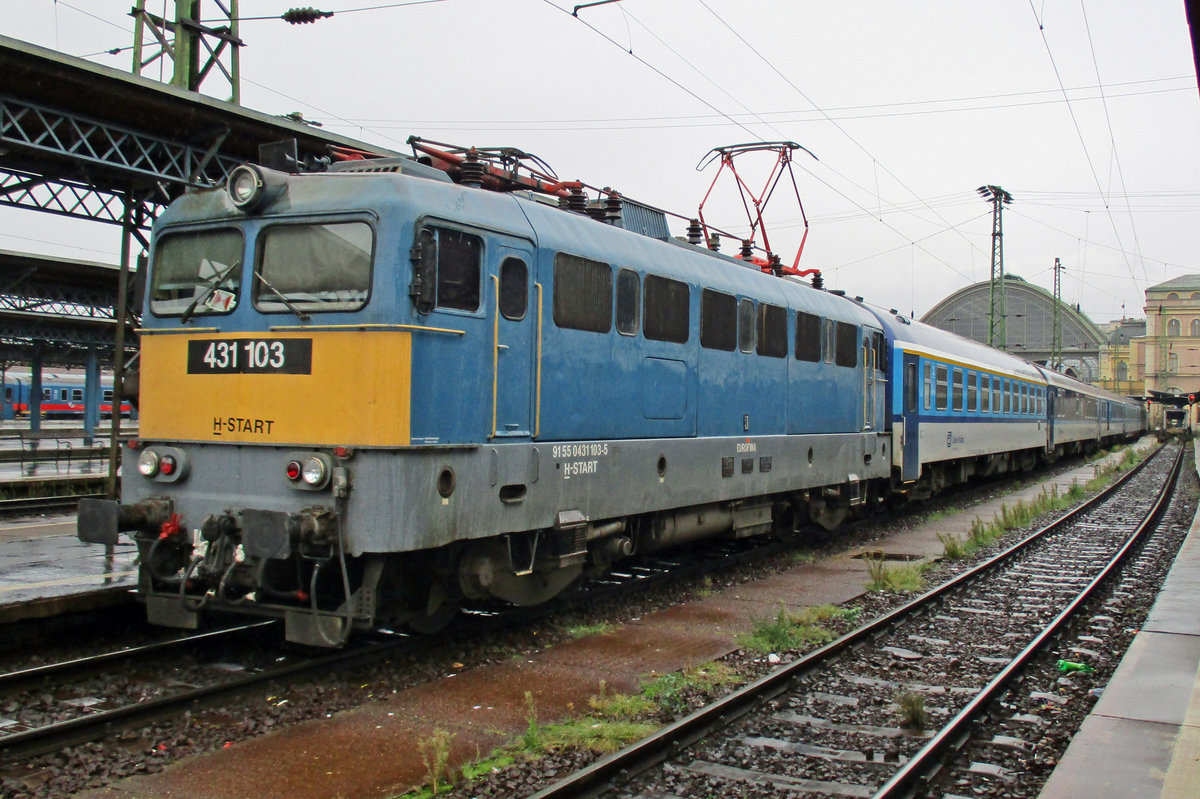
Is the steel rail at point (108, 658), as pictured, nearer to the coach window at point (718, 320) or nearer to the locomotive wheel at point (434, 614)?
the locomotive wheel at point (434, 614)

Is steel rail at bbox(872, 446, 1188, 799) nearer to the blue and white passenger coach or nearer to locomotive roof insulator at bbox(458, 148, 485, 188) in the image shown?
locomotive roof insulator at bbox(458, 148, 485, 188)

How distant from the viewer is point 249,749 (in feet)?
18.8

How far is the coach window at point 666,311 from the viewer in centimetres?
973

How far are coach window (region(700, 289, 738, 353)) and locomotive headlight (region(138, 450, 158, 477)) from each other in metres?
5.43

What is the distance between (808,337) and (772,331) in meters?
1.28

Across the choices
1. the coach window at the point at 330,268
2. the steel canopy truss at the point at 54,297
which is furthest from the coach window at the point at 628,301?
the steel canopy truss at the point at 54,297

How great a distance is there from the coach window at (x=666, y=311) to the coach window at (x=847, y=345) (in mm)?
4652

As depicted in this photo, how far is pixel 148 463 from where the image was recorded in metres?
7.49

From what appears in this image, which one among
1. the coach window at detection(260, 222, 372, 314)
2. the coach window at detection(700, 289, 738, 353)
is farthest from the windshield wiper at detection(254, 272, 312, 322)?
the coach window at detection(700, 289, 738, 353)

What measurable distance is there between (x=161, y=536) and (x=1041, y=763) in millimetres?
5951

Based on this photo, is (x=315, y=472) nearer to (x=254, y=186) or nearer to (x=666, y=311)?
(x=254, y=186)

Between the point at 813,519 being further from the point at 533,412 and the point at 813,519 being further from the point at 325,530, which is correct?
the point at 325,530

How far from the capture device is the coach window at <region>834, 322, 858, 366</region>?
1447cm

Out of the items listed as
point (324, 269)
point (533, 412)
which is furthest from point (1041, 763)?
point (324, 269)
